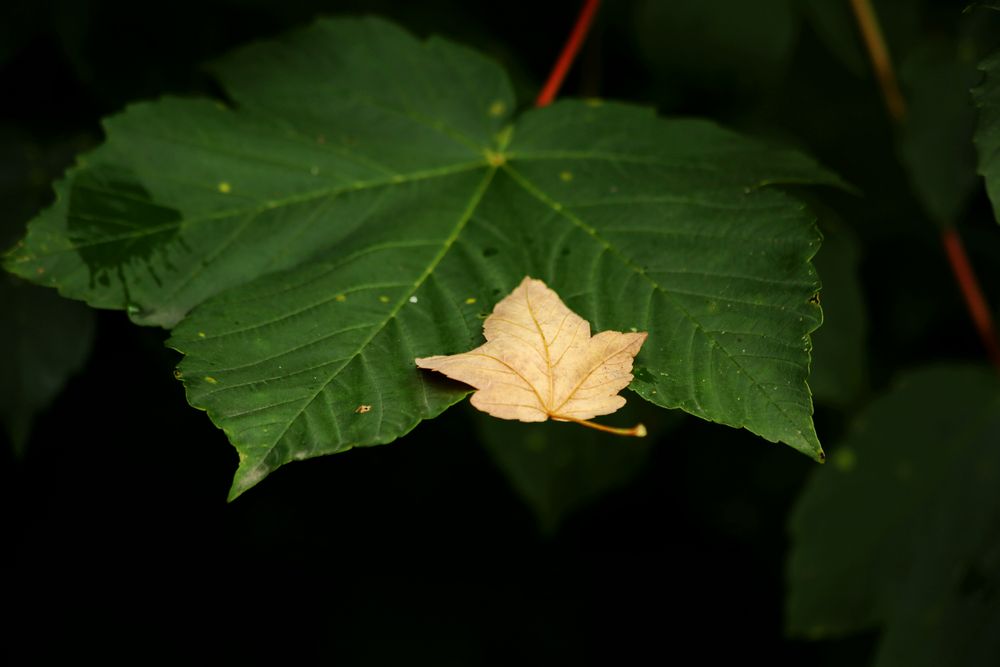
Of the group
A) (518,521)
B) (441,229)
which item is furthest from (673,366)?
(518,521)

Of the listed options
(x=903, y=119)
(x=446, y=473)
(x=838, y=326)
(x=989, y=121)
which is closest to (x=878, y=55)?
(x=903, y=119)

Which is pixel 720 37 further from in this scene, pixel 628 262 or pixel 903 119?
pixel 628 262

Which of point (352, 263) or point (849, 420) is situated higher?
point (352, 263)

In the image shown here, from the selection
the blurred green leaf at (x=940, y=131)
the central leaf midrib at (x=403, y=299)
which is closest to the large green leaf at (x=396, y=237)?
the central leaf midrib at (x=403, y=299)

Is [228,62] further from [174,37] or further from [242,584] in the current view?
[242,584]

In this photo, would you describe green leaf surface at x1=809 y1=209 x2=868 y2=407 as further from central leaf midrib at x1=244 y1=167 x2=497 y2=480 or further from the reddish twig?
central leaf midrib at x1=244 y1=167 x2=497 y2=480
